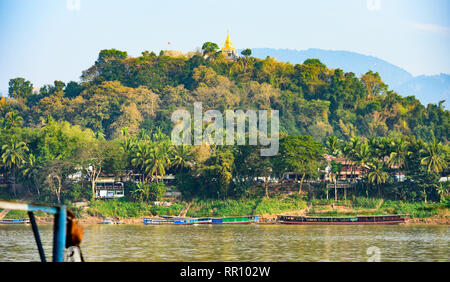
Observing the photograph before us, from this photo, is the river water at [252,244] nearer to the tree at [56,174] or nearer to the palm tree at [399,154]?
the palm tree at [399,154]

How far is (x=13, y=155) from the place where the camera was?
6819 centimetres

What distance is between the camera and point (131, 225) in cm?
6050

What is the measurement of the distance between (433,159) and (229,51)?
5855 centimetres

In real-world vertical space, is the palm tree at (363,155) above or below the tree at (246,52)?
below

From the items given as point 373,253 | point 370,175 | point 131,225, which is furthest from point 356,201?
point 373,253

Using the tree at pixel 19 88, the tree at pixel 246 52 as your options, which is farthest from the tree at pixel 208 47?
the tree at pixel 19 88

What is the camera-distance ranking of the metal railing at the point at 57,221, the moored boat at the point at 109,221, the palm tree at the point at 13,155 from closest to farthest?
the metal railing at the point at 57,221 → the moored boat at the point at 109,221 → the palm tree at the point at 13,155

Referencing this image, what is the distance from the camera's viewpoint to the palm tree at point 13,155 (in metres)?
68.0

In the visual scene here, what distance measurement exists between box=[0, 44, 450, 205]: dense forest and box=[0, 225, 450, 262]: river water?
983 cm

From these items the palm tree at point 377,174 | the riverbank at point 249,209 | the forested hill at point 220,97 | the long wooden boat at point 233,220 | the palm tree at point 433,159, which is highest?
the forested hill at point 220,97

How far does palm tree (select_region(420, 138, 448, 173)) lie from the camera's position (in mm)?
62438

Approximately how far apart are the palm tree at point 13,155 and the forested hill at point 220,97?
22.4 metres

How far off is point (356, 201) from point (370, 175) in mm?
2925

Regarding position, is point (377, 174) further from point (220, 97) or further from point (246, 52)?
point (246, 52)
